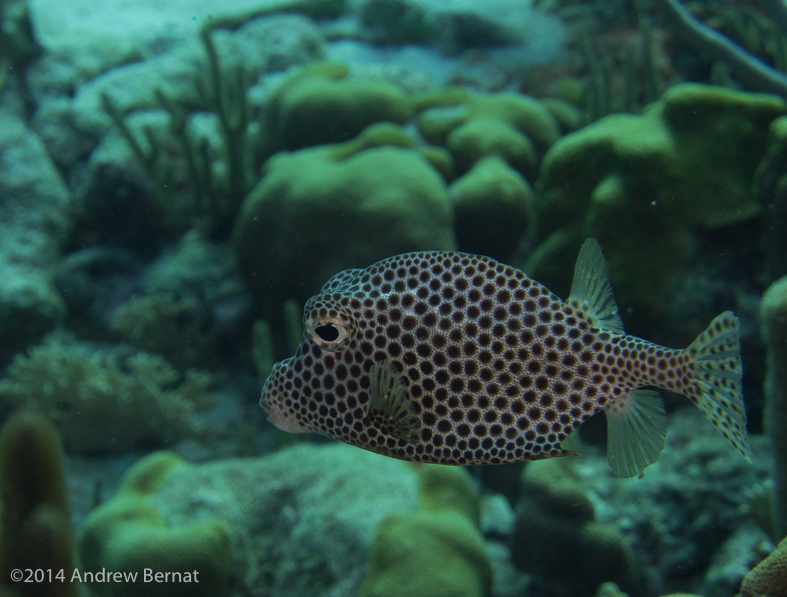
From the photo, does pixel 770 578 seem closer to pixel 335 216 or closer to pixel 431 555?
pixel 431 555

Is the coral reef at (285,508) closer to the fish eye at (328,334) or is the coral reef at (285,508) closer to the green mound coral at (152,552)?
the green mound coral at (152,552)

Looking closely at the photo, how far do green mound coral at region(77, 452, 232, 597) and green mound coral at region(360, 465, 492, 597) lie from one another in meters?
1.03

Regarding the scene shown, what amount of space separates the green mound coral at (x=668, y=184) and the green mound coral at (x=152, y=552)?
2.93 metres

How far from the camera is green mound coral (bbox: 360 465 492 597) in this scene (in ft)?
10.2

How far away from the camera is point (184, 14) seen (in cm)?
1289

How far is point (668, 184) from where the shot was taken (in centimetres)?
353

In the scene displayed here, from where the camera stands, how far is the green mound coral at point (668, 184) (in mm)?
3541

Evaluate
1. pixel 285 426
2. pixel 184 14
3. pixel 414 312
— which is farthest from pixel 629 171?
pixel 184 14

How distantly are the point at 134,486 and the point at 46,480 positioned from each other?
0.92m

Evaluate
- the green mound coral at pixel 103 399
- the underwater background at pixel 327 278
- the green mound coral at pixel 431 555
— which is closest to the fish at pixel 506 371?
the underwater background at pixel 327 278

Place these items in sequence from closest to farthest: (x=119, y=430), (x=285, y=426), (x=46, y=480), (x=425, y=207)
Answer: (x=285, y=426) → (x=46, y=480) → (x=425, y=207) → (x=119, y=430)

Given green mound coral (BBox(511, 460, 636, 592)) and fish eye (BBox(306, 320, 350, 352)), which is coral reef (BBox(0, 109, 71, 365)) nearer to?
green mound coral (BBox(511, 460, 636, 592))

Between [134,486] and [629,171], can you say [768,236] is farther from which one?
[134,486]

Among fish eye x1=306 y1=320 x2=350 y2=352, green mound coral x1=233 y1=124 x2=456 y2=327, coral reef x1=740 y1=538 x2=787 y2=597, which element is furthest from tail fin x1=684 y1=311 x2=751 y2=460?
green mound coral x1=233 y1=124 x2=456 y2=327
